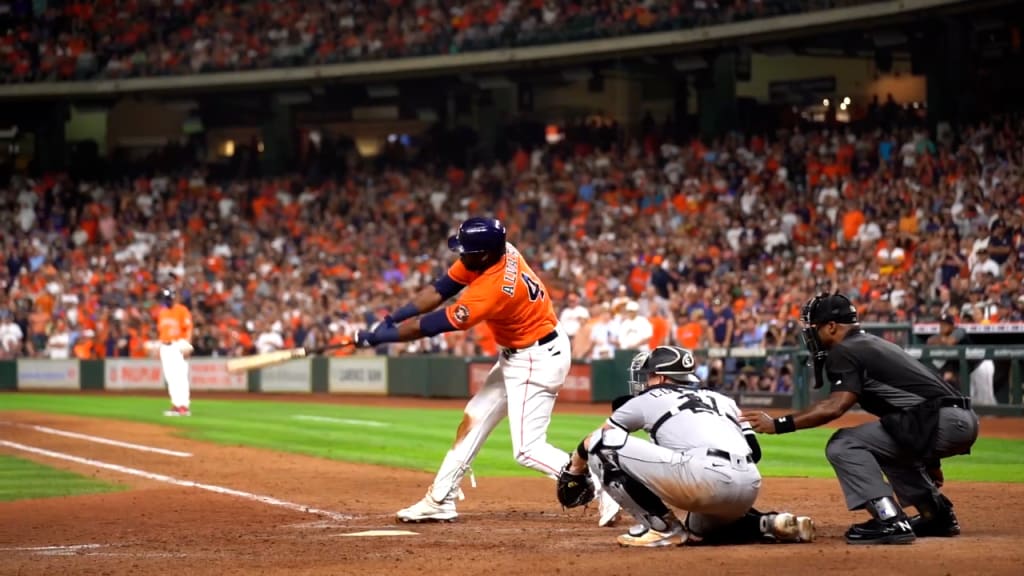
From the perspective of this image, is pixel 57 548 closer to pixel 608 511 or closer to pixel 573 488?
pixel 573 488

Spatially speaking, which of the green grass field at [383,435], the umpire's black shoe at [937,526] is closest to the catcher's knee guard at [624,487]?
the umpire's black shoe at [937,526]

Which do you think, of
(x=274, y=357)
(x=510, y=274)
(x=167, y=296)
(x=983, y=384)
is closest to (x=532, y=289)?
(x=510, y=274)

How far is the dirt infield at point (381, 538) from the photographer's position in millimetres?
7281

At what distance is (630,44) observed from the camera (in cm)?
3244

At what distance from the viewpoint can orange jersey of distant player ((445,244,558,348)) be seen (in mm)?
8812

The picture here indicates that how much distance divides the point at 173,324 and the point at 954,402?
597 inches

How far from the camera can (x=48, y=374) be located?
33594mm

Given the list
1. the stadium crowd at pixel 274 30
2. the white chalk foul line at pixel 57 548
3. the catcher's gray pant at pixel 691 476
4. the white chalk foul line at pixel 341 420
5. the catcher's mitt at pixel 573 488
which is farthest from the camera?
the stadium crowd at pixel 274 30

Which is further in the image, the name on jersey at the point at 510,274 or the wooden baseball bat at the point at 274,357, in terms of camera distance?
the wooden baseball bat at the point at 274,357

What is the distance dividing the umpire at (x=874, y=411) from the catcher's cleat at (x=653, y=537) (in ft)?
2.55

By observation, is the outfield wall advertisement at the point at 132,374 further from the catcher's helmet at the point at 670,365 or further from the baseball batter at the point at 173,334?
the catcher's helmet at the point at 670,365

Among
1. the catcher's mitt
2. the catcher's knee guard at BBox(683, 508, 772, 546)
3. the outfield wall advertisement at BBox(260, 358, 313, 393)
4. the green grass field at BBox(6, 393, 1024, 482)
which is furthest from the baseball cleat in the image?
the outfield wall advertisement at BBox(260, 358, 313, 393)

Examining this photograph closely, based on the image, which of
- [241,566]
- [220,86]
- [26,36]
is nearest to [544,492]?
A: [241,566]

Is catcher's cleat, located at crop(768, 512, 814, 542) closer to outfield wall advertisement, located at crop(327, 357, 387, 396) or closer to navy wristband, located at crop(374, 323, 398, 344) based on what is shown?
navy wristband, located at crop(374, 323, 398, 344)
